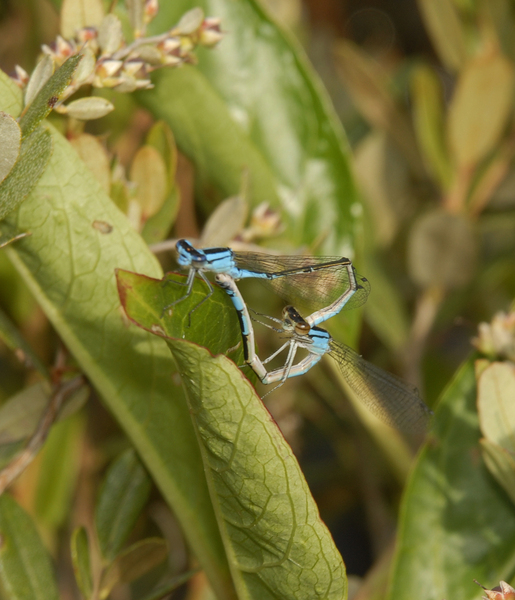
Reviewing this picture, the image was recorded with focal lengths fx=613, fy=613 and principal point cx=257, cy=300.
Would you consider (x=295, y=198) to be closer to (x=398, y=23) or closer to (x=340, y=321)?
(x=340, y=321)

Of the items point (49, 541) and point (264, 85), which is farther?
point (49, 541)

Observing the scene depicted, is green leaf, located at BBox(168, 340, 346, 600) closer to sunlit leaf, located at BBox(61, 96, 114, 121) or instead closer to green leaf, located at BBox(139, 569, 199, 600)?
green leaf, located at BBox(139, 569, 199, 600)

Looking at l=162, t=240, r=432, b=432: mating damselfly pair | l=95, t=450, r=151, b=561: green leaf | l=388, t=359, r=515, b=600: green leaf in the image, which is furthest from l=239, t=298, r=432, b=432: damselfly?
l=95, t=450, r=151, b=561: green leaf

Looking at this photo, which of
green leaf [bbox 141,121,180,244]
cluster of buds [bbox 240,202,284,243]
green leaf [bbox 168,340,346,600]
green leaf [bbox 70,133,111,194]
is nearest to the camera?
green leaf [bbox 168,340,346,600]

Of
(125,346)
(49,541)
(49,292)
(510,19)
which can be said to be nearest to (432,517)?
(125,346)

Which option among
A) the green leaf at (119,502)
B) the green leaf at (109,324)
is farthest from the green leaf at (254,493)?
the green leaf at (119,502)

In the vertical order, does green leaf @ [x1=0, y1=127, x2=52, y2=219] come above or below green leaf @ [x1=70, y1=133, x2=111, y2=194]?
above

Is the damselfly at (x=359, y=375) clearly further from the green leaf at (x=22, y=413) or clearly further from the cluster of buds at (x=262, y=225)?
the green leaf at (x=22, y=413)
